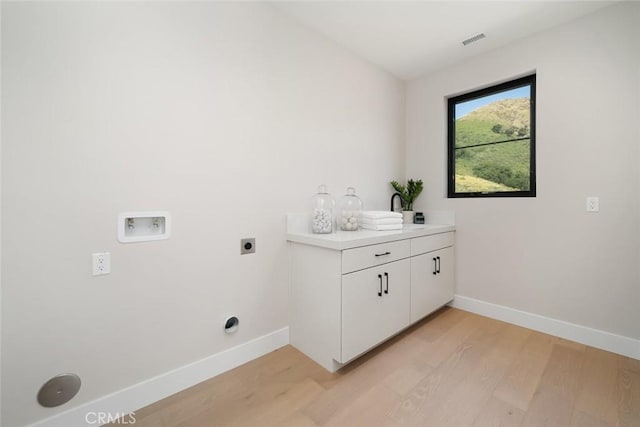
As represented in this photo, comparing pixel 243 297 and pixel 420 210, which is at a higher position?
pixel 420 210

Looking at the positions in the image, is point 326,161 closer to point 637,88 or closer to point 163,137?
point 163,137

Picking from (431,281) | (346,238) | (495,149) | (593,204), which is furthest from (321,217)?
(593,204)

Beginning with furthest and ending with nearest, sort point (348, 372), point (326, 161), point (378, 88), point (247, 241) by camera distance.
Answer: point (378, 88)
point (326, 161)
point (247, 241)
point (348, 372)

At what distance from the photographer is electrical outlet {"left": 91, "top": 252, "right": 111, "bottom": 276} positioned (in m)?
1.29

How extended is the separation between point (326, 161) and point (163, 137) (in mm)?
1256

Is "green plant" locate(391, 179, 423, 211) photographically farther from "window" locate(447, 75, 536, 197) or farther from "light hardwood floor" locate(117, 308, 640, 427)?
"light hardwood floor" locate(117, 308, 640, 427)

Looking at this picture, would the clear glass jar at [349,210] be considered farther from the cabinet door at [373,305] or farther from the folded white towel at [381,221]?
the cabinet door at [373,305]

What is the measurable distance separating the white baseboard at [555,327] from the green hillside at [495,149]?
1126 mm

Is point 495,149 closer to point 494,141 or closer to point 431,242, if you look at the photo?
point 494,141

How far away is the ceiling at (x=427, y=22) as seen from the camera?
1.92m

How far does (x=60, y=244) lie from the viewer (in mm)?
1215

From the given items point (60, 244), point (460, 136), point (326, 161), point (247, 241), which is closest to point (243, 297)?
point (247, 241)

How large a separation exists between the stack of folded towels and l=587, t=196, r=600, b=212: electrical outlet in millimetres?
1387

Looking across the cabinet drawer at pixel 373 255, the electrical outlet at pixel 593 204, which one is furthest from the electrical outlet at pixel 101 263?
the electrical outlet at pixel 593 204
